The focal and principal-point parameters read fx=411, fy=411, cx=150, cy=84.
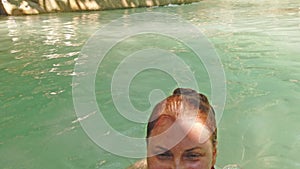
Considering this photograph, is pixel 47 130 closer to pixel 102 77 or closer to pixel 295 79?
pixel 102 77

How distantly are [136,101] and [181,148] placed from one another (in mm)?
3069

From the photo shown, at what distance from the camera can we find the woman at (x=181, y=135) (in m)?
1.73

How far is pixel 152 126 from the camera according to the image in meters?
1.82

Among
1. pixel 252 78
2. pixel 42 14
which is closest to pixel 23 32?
pixel 42 14

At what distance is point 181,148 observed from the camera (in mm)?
1723

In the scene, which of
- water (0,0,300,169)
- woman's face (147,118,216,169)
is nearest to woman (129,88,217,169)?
woman's face (147,118,216,169)

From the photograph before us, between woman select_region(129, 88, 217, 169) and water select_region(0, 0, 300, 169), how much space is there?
66.6 inches

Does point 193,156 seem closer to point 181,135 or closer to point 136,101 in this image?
point 181,135

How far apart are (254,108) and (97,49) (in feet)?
12.8

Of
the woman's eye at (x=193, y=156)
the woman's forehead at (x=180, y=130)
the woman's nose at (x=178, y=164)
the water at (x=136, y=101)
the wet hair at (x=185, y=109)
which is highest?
the wet hair at (x=185, y=109)

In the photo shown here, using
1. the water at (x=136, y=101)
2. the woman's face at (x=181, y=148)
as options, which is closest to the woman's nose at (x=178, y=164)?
the woman's face at (x=181, y=148)

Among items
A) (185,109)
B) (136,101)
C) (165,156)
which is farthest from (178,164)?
(136,101)

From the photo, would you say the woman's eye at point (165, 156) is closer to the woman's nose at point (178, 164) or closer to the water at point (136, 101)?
the woman's nose at point (178, 164)

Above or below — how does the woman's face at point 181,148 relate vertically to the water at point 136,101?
above
